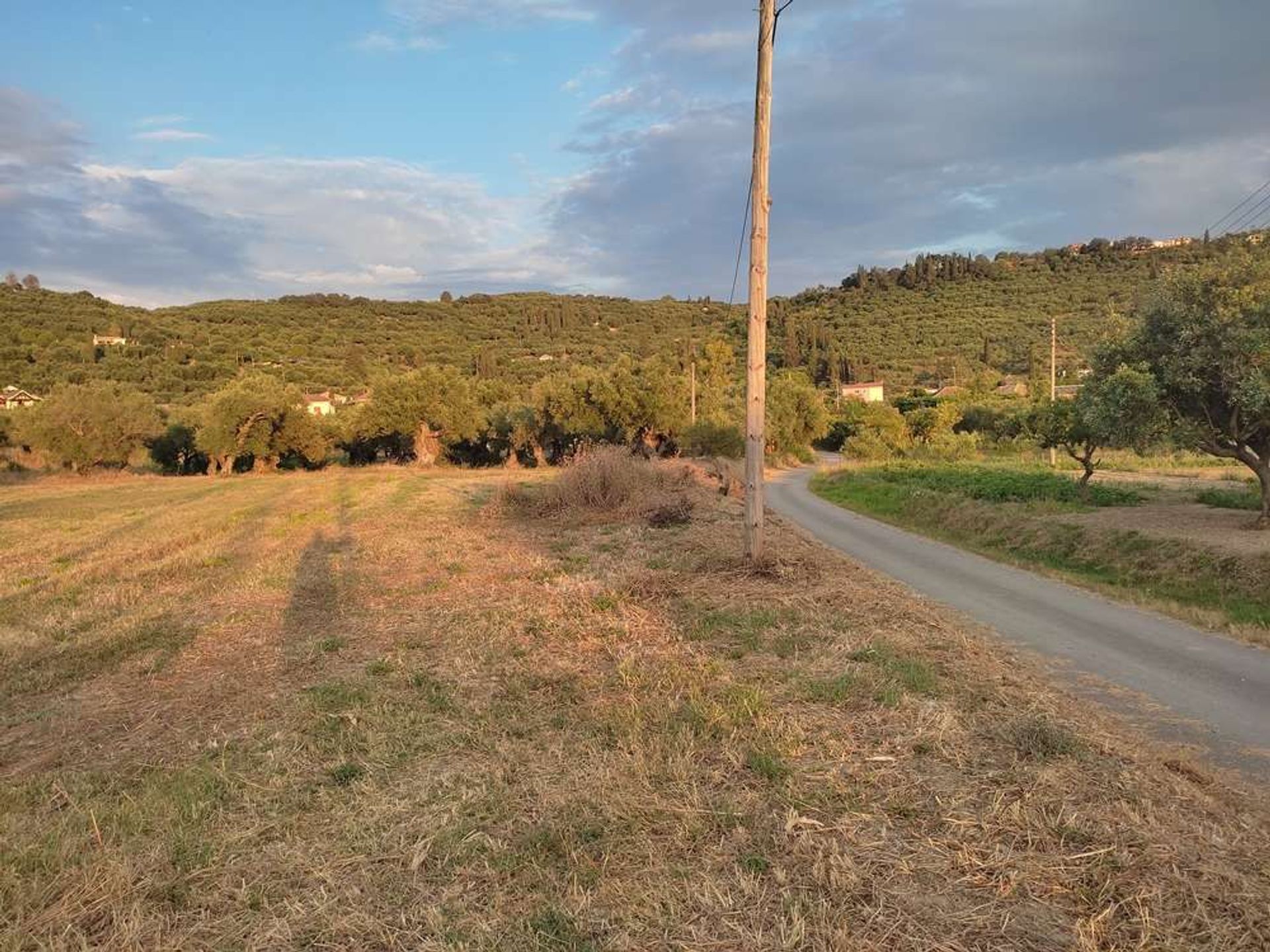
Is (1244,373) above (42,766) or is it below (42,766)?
above

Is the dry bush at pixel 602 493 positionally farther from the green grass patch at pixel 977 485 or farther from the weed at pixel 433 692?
the weed at pixel 433 692

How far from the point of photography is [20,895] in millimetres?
3281

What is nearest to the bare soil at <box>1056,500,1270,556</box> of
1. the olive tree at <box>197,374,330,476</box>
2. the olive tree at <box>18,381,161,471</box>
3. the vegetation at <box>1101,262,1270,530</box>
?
the vegetation at <box>1101,262,1270,530</box>

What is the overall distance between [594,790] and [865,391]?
3219 inches

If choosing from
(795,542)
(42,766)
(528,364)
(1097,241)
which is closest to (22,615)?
(42,766)

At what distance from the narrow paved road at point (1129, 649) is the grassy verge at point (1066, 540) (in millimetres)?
830

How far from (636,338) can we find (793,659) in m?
95.4

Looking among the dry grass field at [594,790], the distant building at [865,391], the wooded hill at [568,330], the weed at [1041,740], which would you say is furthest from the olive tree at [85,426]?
the distant building at [865,391]

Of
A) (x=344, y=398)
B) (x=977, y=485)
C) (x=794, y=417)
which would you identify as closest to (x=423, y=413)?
(x=344, y=398)

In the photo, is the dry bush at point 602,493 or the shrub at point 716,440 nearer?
the dry bush at point 602,493

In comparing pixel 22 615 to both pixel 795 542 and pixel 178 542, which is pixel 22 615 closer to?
pixel 178 542

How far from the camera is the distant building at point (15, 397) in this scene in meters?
53.3

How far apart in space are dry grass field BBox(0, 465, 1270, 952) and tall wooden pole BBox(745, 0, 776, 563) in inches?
65.0

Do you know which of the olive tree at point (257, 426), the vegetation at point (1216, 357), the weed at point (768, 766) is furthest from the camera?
the olive tree at point (257, 426)
